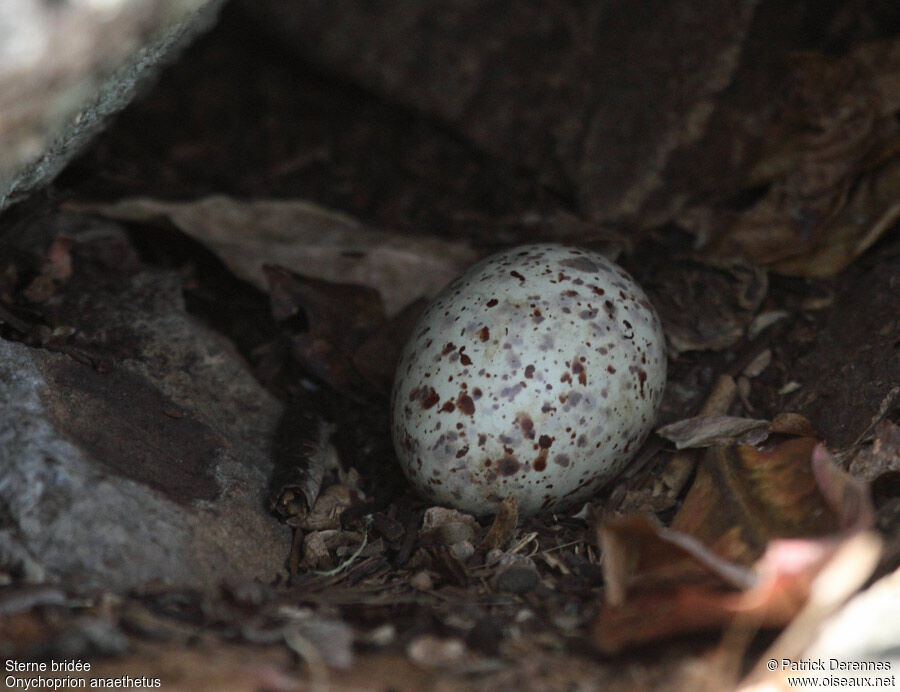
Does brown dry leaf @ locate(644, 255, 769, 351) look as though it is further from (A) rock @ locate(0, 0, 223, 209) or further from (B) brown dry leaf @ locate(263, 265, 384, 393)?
(A) rock @ locate(0, 0, 223, 209)

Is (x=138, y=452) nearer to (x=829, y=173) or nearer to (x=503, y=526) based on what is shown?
(x=503, y=526)

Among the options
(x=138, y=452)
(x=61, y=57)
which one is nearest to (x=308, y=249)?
(x=138, y=452)

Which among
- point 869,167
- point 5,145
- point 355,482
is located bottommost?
point 355,482

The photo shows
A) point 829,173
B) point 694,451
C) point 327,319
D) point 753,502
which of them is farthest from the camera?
point 829,173

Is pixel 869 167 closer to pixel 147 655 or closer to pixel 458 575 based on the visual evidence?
pixel 458 575

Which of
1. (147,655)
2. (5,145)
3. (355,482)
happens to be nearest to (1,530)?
(147,655)

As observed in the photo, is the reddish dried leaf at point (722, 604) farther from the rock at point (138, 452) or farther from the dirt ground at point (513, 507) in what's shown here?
the rock at point (138, 452)
